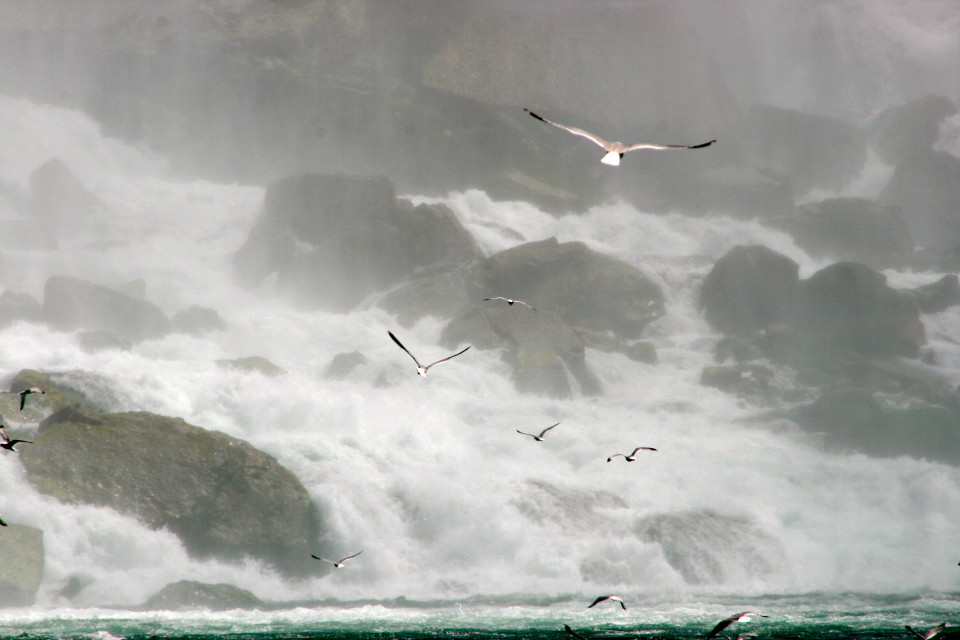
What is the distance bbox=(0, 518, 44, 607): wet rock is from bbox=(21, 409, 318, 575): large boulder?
2.64 metres

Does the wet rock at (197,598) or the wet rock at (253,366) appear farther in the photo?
the wet rock at (253,366)

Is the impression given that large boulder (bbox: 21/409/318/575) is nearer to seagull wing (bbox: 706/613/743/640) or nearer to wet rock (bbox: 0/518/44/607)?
wet rock (bbox: 0/518/44/607)

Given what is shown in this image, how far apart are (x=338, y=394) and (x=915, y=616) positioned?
102 feet

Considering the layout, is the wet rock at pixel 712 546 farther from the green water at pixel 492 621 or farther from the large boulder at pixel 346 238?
the large boulder at pixel 346 238

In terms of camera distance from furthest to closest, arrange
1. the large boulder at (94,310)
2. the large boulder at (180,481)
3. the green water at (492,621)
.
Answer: the large boulder at (94,310)
the large boulder at (180,481)
the green water at (492,621)

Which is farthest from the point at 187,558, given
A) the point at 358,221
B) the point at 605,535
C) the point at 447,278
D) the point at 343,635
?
the point at 358,221

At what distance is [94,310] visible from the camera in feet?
176

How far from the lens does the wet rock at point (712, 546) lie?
104 feet

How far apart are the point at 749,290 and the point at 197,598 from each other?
53.7 m

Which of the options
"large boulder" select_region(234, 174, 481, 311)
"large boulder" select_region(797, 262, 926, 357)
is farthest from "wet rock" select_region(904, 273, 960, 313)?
"large boulder" select_region(234, 174, 481, 311)

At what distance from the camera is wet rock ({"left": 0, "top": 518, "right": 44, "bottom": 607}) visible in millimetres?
21766

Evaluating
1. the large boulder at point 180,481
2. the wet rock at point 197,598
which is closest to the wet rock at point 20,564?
the large boulder at point 180,481

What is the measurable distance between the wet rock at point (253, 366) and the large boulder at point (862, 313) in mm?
42511

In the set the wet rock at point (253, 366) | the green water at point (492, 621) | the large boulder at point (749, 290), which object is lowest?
the green water at point (492, 621)
